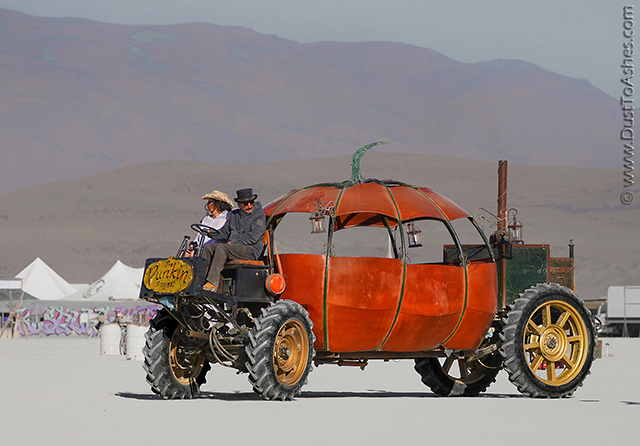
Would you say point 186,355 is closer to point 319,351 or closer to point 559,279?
point 319,351

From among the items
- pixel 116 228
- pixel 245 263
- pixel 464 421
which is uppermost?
pixel 116 228

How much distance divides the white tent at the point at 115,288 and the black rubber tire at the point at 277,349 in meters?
47.3

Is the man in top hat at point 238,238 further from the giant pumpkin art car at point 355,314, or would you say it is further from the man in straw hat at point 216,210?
the man in straw hat at point 216,210

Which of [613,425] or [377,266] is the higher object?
[377,266]

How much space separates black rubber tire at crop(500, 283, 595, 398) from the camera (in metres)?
17.3

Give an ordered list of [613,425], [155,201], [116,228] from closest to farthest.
→ [613,425], [116,228], [155,201]

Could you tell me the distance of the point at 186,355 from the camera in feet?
55.4

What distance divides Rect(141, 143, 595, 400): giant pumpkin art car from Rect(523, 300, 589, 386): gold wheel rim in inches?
0.8

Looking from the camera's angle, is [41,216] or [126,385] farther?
[41,216]

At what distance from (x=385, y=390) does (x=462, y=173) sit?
146637mm

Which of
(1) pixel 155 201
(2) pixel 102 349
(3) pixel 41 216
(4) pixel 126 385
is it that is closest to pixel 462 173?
(1) pixel 155 201

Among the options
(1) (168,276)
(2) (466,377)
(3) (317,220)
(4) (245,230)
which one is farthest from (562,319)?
(1) (168,276)

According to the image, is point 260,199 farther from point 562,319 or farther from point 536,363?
point 536,363

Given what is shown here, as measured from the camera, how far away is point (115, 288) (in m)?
63.6
